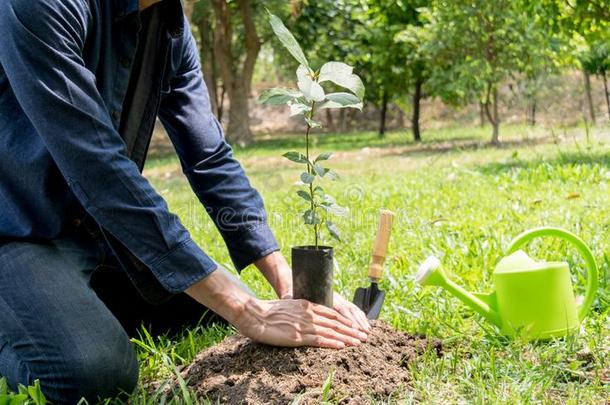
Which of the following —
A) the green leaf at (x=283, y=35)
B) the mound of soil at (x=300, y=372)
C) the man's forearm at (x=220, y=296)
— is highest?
the green leaf at (x=283, y=35)

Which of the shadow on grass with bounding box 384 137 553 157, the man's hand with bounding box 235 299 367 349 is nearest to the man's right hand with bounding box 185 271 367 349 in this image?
the man's hand with bounding box 235 299 367 349

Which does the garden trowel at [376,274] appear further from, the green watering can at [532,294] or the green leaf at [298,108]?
the green leaf at [298,108]

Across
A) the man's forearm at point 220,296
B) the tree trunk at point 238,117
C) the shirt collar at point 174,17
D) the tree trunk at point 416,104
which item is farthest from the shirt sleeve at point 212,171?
the tree trunk at point 238,117

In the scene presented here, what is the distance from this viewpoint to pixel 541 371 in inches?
84.4

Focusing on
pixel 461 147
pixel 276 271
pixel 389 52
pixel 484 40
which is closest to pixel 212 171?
pixel 276 271

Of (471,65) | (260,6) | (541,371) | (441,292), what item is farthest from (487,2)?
(541,371)

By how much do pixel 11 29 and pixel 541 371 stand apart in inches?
69.4

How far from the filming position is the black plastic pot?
86.0 inches

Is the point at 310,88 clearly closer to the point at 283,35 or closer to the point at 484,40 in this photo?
the point at 283,35

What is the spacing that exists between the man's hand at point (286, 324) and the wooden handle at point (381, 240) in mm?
292

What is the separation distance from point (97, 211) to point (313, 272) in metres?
0.65

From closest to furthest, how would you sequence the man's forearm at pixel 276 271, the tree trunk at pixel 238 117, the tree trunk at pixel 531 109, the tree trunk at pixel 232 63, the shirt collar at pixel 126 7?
the shirt collar at pixel 126 7 → the man's forearm at pixel 276 271 → the tree trunk at pixel 232 63 → the tree trunk at pixel 238 117 → the tree trunk at pixel 531 109

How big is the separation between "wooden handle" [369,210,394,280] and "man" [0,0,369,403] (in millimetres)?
147

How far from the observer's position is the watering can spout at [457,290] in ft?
7.68
